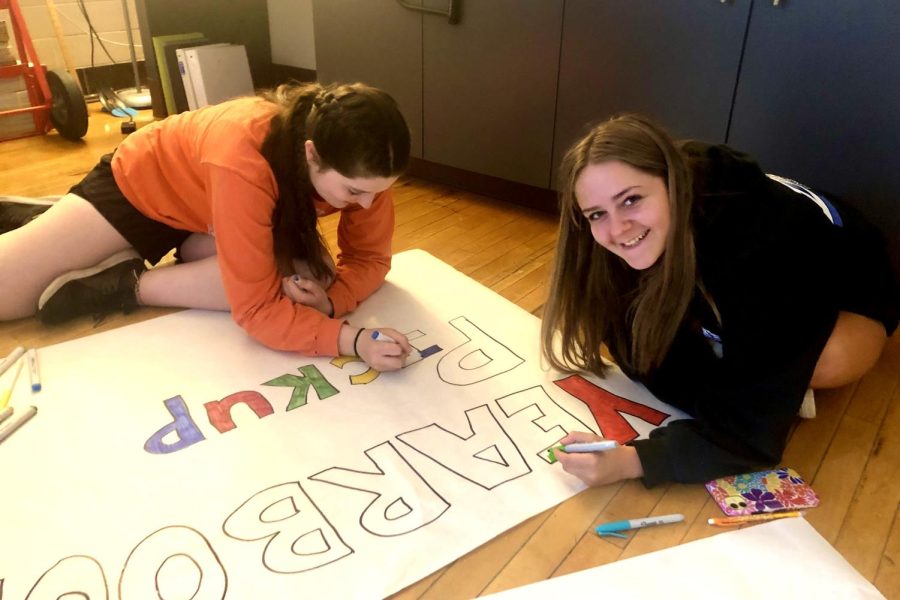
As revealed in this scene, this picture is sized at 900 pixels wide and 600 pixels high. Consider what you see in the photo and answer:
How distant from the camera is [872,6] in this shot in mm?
1223

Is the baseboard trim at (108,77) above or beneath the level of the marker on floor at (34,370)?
above

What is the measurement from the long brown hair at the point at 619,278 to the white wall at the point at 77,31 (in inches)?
93.6

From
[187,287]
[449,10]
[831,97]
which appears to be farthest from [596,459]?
[449,10]

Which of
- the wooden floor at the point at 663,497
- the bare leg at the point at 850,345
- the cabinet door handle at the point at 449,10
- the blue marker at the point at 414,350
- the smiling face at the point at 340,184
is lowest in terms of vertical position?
the wooden floor at the point at 663,497

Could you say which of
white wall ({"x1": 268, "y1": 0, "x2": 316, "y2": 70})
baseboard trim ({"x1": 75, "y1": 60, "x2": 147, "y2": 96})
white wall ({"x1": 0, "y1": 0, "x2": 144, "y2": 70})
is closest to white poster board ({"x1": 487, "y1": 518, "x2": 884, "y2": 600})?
white wall ({"x1": 268, "y1": 0, "x2": 316, "y2": 70})

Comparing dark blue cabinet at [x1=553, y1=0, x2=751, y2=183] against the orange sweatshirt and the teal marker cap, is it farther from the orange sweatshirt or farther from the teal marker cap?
the teal marker cap

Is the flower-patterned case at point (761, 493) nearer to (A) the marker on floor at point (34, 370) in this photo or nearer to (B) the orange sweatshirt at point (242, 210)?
(B) the orange sweatshirt at point (242, 210)

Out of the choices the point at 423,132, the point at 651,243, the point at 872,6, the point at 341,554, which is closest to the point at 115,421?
the point at 341,554

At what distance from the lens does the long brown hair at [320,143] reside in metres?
0.95

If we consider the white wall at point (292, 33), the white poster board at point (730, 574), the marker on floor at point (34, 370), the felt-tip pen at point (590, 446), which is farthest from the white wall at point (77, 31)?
the white poster board at point (730, 574)

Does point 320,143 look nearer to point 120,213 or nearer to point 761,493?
point 120,213

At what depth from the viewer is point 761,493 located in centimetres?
89

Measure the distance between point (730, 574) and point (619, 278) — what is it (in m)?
0.43


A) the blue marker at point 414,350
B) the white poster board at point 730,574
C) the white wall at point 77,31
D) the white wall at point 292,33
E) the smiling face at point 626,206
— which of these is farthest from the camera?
the white wall at point 292,33
